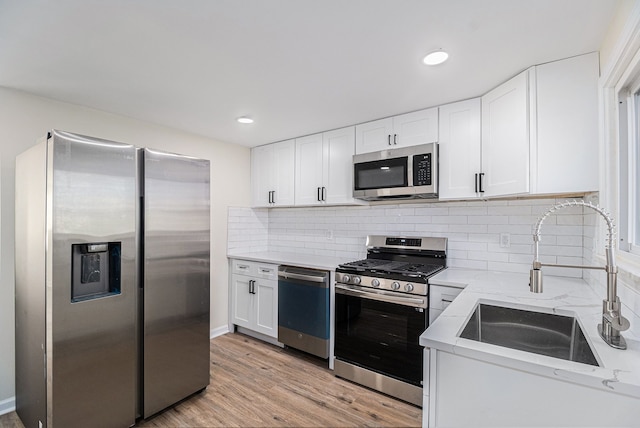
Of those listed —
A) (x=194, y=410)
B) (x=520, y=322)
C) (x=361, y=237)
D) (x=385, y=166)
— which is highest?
(x=385, y=166)

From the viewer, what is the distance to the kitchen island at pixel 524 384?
81cm

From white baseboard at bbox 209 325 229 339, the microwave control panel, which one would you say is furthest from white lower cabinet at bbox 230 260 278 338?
the microwave control panel

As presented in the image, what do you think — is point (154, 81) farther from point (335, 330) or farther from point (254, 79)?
point (335, 330)

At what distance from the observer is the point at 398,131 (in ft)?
8.46

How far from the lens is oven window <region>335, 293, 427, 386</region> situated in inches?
83.0

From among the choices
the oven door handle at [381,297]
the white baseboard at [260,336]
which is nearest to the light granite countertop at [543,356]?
the oven door handle at [381,297]

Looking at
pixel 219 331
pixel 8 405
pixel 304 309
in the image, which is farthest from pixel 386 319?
pixel 8 405

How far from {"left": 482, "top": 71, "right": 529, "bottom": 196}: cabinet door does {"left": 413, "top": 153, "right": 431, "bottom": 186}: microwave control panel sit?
1.26ft


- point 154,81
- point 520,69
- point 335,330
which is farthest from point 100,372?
Result: point 520,69

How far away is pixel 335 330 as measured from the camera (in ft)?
8.38

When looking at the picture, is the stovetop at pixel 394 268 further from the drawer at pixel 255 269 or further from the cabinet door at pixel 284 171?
the cabinet door at pixel 284 171

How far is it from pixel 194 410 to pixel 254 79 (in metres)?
2.30

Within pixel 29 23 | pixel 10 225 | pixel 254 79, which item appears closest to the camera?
pixel 29 23

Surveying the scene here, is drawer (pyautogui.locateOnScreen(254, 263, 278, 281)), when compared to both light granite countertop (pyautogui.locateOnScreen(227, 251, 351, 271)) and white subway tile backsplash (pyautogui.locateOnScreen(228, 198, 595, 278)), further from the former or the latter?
white subway tile backsplash (pyautogui.locateOnScreen(228, 198, 595, 278))
